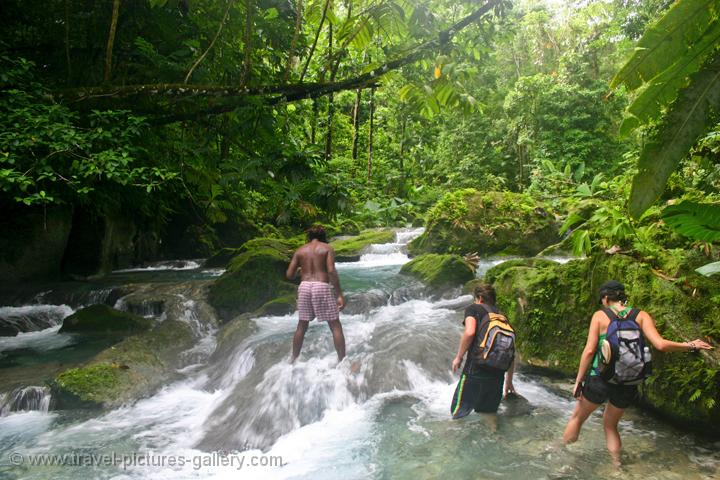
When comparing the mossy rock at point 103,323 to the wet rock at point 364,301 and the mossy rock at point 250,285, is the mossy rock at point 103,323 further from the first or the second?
the wet rock at point 364,301

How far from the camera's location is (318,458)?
15.2 ft

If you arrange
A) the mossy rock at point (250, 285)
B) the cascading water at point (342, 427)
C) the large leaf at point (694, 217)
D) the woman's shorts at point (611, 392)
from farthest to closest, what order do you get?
the mossy rock at point (250, 285), the cascading water at point (342, 427), the woman's shorts at point (611, 392), the large leaf at point (694, 217)

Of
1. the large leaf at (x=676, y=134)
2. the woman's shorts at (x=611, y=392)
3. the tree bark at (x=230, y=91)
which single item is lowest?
the woman's shorts at (x=611, y=392)

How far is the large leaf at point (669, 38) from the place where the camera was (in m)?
1.85

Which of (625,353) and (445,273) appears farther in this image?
(445,273)

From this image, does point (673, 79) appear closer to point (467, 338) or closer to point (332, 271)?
point (467, 338)

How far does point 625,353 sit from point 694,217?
2013 millimetres

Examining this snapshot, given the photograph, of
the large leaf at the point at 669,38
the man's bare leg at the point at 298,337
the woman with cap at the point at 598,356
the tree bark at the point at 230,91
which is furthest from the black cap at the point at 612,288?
the man's bare leg at the point at 298,337

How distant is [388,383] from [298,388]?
49.5 inches

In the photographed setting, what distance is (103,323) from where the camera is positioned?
8.99m

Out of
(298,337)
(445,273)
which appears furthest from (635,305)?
(445,273)

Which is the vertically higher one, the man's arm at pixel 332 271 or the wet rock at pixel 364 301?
the man's arm at pixel 332 271

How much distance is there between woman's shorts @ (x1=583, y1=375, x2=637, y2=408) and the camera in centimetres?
382

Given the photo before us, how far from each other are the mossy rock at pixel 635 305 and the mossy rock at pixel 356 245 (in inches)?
346
